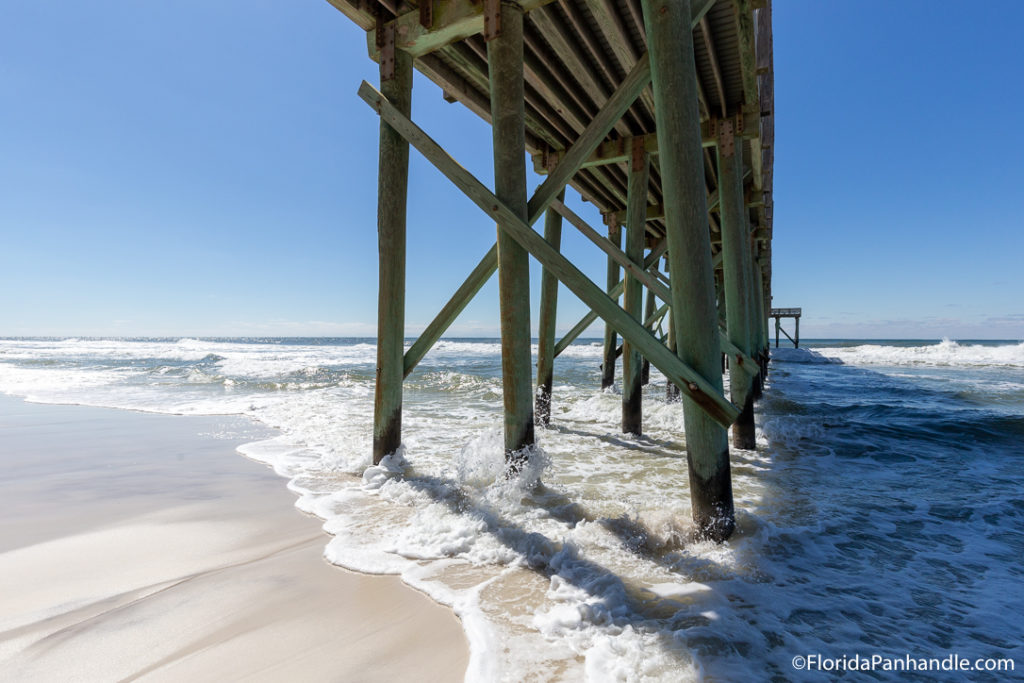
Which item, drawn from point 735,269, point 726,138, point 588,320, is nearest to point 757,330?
point 588,320

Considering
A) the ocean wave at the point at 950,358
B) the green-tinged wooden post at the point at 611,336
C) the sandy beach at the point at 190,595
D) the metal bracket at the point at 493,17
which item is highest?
the metal bracket at the point at 493,17

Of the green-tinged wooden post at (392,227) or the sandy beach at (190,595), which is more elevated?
the green-tinged wooden post at (392,227)

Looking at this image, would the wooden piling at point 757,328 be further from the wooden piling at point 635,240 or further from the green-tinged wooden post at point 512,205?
the green-tinged wooden post at point 512,205

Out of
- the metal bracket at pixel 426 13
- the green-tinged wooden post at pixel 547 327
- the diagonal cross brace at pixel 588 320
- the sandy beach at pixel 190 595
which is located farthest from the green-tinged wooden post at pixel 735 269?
the sandy beach at pixel 190 595

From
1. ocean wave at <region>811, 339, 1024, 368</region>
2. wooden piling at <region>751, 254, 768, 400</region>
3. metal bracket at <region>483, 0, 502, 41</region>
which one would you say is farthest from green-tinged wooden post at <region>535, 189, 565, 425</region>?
ocean wave at <region>811, 339, 1024, 368</region>

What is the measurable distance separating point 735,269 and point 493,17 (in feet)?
12.3

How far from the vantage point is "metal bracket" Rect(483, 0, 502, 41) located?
3.31m

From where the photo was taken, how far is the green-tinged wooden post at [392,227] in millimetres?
3793

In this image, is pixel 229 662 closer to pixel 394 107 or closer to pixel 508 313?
pixel 508 313

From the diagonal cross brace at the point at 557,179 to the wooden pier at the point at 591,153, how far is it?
1 cm

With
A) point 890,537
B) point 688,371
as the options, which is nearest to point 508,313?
point 688,371

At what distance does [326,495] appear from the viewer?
11.6 ft

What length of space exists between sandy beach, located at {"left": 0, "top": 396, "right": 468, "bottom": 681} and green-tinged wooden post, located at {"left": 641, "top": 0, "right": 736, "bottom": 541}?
1.75 m

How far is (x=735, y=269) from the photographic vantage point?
5410 mm
